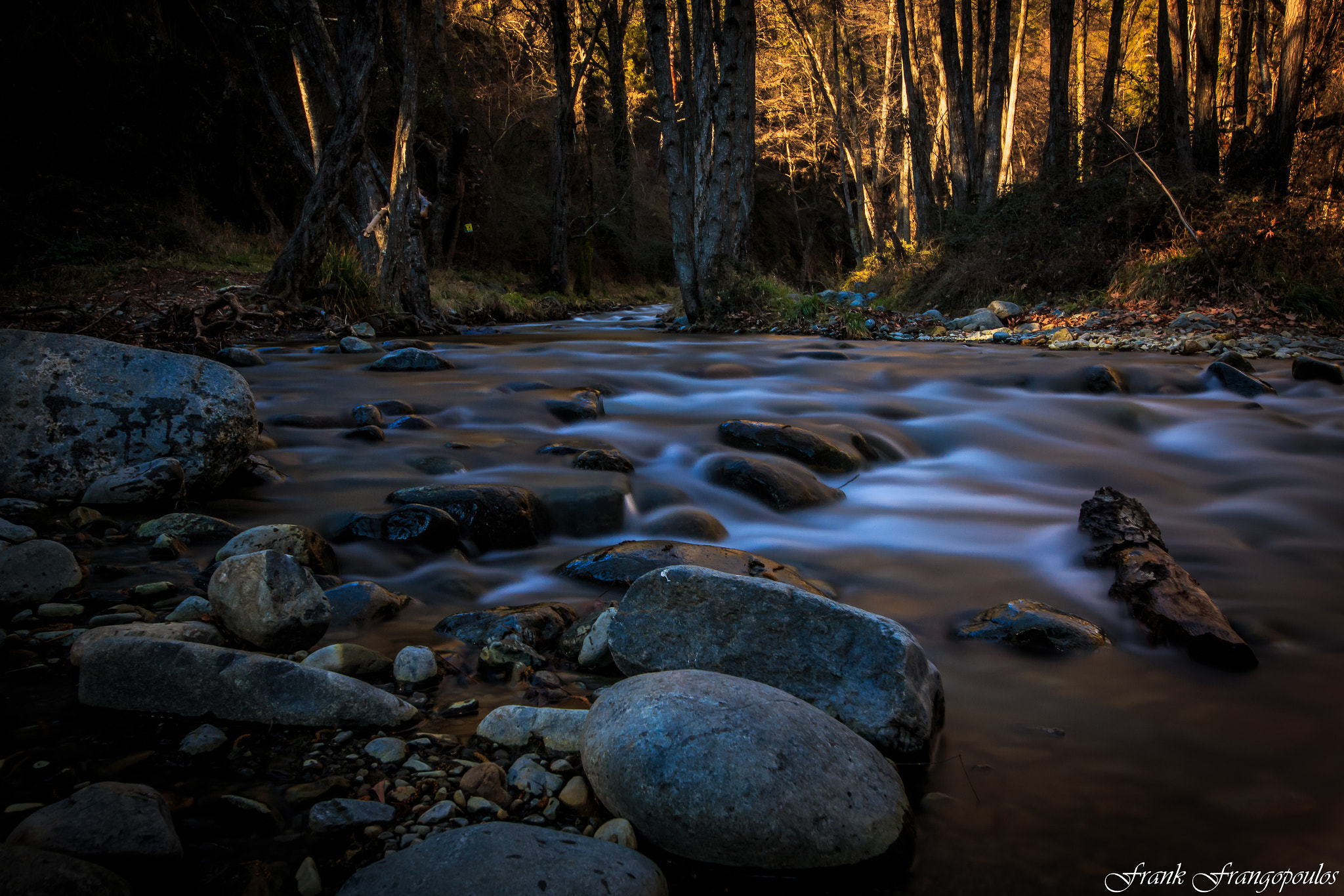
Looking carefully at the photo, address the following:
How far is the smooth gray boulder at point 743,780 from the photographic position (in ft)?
4.90

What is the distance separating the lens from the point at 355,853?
1449mm

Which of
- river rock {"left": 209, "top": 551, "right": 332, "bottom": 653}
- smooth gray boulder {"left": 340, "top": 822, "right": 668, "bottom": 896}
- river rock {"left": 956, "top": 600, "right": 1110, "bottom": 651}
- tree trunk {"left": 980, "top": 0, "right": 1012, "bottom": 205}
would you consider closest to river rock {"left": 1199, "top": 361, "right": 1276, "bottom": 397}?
river rock {"left": 956, "top": 600, "right": 1110, "bottom": 651}

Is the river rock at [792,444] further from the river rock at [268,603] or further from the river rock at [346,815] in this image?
the river rock at [346,815]

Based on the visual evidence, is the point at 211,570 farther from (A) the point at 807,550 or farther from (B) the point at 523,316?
(B) the point at 523,316

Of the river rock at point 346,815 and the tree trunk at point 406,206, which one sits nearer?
the river rock at point 346,815

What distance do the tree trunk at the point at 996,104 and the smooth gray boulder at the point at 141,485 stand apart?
15099mm

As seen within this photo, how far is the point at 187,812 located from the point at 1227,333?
10404 millimetres

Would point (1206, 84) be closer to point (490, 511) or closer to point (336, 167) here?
point (336, 167)

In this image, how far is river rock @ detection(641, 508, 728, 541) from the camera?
356 cm

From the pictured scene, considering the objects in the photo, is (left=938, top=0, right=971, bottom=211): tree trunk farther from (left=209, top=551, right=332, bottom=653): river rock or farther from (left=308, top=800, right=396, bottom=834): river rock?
(left=308, top=800, right=396, bottom=834): river rock

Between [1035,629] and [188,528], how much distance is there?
3.13 m

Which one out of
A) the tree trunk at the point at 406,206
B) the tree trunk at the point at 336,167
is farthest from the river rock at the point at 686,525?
the tree trunk at the point at 406,206

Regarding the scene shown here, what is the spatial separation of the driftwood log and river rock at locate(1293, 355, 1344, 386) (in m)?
4.33

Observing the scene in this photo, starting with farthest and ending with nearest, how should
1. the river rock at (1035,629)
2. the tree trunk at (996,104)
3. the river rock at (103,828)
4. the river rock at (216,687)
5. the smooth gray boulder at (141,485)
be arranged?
the tree trunk at (996,104)
the smooth gray boulder at (141,485)
the river rock at (1035,629)
the river rock at (216,687)
the river rock at (103,828)
